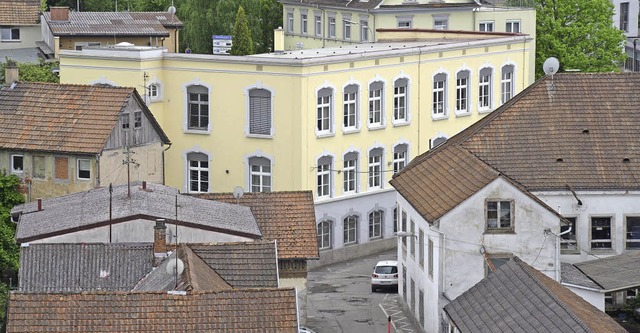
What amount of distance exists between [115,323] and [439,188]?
A: 67.8 ft

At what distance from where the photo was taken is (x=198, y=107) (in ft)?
258

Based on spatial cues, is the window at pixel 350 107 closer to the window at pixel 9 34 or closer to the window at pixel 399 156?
the window at pixel 399 156

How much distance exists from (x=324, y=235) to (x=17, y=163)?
1293 centimetres

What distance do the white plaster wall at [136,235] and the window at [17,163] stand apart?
18.4 metres

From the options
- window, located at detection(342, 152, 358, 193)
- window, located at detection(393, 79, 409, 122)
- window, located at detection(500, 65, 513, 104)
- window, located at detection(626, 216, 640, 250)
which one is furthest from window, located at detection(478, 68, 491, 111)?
window, located at detection(626, 216, 640, 250)

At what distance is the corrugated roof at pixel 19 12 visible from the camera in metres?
117

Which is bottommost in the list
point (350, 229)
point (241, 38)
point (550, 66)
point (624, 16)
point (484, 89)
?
point (350, 229)

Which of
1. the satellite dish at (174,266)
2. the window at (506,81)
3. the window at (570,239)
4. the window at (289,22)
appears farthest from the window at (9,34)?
the satellite dish at (174,266)

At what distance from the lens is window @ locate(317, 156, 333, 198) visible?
77.9 metres

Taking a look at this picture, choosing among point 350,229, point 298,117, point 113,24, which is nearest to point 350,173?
point 350,229

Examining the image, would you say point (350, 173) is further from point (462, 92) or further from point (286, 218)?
A: point (286, 218)

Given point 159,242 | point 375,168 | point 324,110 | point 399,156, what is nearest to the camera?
point 159,242

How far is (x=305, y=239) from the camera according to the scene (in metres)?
62.4

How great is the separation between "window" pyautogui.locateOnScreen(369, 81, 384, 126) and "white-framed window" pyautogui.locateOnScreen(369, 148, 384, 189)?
3.97 ft
